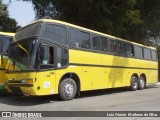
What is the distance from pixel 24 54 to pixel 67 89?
231 cm

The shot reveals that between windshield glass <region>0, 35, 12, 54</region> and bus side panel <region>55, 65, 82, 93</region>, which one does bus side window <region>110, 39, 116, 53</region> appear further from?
windshield glass <region>0, 35, 12, 54</region>

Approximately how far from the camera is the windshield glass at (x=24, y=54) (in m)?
12.3

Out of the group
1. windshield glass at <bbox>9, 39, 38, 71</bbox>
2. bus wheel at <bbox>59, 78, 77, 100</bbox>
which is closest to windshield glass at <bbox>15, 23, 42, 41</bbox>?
windshield glass at <bbox>9, 39, 38, 71</bbox>

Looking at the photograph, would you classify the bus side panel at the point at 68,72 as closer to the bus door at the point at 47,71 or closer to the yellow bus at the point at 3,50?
the bus door at the point at 47,71

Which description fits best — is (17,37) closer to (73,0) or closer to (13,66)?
(13,66)

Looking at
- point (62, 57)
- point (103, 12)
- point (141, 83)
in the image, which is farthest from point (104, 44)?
point (103, 12)

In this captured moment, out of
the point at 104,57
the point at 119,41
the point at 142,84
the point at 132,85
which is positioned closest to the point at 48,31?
the point at 104,57

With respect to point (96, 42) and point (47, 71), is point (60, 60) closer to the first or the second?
point (47, 71)

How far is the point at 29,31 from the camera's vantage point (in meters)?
13.3

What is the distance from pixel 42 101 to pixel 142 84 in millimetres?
9732

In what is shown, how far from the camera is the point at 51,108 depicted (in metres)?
11.6

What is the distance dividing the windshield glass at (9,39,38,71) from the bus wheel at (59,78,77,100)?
1730 mm

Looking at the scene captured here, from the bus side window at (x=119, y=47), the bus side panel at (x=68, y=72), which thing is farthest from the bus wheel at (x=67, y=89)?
the bus side window at (x=119, y=47)

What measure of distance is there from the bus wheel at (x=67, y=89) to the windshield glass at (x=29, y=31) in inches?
87.8
